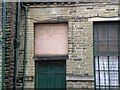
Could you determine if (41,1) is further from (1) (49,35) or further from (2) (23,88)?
(2) (23,88)

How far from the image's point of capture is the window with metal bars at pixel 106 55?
823cm

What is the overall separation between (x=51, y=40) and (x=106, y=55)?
67.2 inches

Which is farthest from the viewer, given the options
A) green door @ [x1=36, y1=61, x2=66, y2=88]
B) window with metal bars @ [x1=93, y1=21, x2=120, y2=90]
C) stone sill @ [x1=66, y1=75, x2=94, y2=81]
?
green door @ [x1=36, y1=61, x2=66, y2=88]

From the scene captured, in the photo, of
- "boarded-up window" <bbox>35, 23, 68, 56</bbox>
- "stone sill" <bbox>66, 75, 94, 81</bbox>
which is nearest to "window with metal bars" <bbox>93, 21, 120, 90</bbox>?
"stone sill" <bbox>66, 75, 94, 81</bbox>

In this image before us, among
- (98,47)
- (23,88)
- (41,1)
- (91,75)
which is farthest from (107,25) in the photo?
(23,88)

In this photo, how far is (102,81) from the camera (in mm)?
8258

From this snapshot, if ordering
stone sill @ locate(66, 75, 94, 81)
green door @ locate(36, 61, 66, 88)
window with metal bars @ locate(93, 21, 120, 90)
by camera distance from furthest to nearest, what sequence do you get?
green door @ locate(36, 61, 66, 88) < window with metal bars @ locate(93, 21, 120, 90) < stone sill @ locate(66, 75, 94, 81)

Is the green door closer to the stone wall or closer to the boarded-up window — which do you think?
the stone wall

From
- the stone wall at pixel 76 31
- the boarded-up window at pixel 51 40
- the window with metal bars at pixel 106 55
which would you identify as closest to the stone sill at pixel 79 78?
the stone wall at pixel 76 31

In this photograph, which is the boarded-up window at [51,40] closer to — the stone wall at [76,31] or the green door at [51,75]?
the stone wall at [76,31]

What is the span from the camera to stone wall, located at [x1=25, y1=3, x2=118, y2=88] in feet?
26.8

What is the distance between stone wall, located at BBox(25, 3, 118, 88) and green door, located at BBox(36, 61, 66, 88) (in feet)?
0.72

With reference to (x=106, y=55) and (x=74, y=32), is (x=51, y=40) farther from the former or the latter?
(x=106, y=55)

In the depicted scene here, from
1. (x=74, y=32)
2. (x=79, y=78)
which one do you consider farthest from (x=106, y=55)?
(x=74, y=32)
